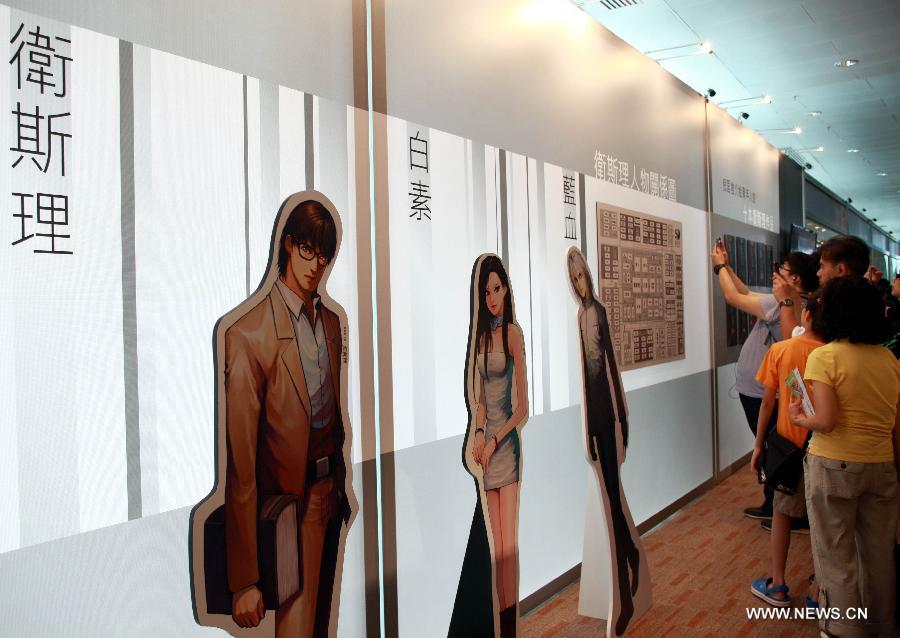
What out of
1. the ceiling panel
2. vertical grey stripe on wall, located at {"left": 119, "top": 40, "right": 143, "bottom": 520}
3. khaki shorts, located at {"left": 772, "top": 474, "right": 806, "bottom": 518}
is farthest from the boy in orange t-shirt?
the ceiling panel

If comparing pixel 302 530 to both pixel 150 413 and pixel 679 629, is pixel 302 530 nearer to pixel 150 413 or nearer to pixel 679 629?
pixel 150 413

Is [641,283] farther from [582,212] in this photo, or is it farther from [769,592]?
[769,592]

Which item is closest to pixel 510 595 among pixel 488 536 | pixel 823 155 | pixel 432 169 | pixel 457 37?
pixel 488 536

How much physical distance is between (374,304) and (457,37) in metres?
1.15

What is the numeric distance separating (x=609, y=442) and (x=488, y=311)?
0.85 m

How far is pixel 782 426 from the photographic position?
10.4 ft

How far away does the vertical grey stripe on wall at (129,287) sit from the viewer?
168 cm

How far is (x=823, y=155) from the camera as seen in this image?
10.1m

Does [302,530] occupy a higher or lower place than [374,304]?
lower

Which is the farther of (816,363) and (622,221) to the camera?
(622,221)

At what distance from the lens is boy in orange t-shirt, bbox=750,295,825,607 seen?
305 cm

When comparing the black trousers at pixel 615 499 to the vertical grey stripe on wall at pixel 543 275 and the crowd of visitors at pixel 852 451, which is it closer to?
the vertical grey stripe on wall at pixel 543 275

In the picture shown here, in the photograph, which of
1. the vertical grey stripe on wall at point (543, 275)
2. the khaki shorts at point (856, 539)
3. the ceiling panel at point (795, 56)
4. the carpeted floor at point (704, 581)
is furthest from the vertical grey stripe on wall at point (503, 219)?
the ceiling panel at point (795, 56)

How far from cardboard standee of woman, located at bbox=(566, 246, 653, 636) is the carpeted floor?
0.21 meters
